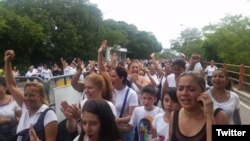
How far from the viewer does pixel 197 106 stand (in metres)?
3.22

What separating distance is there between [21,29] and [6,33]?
5.12 feet

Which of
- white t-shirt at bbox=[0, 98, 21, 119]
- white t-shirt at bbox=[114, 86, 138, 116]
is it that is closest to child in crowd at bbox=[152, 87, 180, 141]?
white t-shirt at bbox=[114, 86, 138, 116]

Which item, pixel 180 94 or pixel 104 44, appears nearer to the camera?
pixel 180 94

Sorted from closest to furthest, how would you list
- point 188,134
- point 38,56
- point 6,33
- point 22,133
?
1. point 188,134
2. point 22,133
3. point 6,33
4. point 38,56

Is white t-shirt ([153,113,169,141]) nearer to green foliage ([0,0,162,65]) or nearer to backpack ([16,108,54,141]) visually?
backpack ([16,108,54,141])

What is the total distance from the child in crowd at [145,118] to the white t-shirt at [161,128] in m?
0.52

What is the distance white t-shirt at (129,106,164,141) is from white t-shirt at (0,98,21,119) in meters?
1.37

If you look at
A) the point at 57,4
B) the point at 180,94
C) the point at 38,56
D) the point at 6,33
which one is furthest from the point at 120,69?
the point at 57,4

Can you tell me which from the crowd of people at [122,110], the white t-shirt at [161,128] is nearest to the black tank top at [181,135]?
the crowd of people at [122,110]

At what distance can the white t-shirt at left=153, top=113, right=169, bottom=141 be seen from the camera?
408 cm

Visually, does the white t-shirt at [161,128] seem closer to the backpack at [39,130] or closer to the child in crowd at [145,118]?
the child in crowd at [145,118]

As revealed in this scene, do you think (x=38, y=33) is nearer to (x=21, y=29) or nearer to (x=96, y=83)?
(x=21, y=29)

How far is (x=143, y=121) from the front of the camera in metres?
A: 4.93

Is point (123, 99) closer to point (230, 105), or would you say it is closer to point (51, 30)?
point (230, 105)
